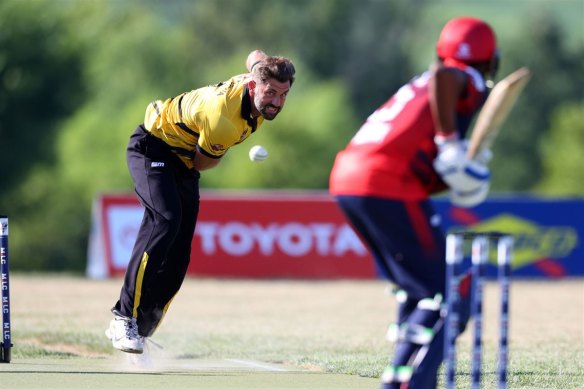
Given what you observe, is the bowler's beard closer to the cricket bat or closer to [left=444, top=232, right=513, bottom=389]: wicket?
the cricket bat

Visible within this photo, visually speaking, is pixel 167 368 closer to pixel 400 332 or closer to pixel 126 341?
pixel 126 341

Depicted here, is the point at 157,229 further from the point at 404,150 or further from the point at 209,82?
the point at 209,82

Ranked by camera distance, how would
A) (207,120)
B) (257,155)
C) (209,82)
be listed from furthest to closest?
(209,82) < (257,155) < (207,120)

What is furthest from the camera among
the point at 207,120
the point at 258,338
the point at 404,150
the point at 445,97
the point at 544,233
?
the point at 544,233

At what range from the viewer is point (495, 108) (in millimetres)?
5547

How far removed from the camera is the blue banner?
21.0 metres

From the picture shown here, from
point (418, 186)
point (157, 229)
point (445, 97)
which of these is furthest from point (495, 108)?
point (157, 229)

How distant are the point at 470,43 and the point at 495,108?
0.38 m

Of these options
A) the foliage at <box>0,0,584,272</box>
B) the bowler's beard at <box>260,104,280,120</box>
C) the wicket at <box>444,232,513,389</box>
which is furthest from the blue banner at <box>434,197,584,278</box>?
the foliage at <box>0,0,584,272</box>

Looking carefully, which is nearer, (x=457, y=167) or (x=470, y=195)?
(x=457, y=167)

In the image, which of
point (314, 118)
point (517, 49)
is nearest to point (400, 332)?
point (314, 118)

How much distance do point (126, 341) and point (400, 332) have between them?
2748 millimetres

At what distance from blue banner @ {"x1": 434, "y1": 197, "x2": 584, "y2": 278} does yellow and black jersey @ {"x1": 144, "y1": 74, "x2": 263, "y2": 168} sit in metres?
13.2

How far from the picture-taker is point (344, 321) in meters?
13.6
